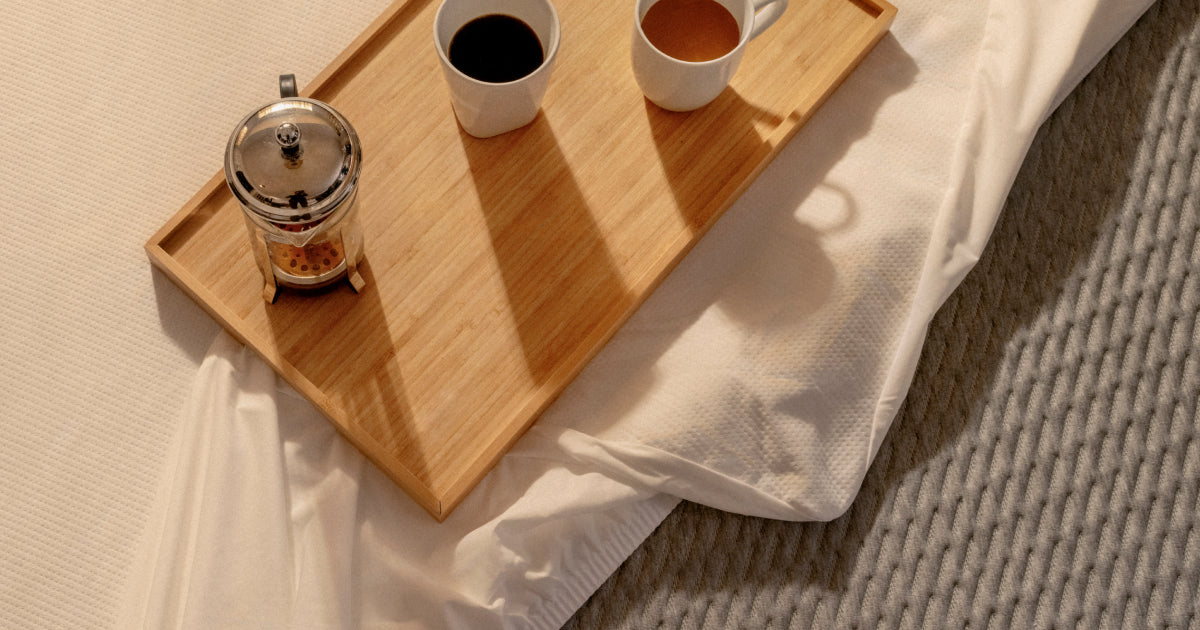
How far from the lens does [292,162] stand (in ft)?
1.94

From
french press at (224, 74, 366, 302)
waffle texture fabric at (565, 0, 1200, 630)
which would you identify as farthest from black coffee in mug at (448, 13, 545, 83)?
waffle texture fabric at (565, 0, 1200, 630)

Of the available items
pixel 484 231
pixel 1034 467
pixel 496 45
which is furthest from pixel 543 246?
pixel 1034 467

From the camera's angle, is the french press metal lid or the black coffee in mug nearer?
the french press metal lid

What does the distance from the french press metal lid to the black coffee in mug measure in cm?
14

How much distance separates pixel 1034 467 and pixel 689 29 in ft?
1.40

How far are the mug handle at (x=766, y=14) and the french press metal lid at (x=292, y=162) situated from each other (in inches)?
12.0

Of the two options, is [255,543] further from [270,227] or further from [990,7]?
[990,7]

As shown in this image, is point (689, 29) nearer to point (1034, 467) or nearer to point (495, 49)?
point (495, 49)

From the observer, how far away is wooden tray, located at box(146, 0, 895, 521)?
721 mm

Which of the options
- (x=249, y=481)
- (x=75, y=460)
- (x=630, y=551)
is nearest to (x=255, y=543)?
(x=249, y=481)

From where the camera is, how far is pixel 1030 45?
868 mm

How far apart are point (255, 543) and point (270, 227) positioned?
227mm

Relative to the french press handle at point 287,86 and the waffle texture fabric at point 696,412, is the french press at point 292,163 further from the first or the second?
the waffle texture fabric at point 696,412

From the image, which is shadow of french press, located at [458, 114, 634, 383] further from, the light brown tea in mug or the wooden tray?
the light brown tea in mug
